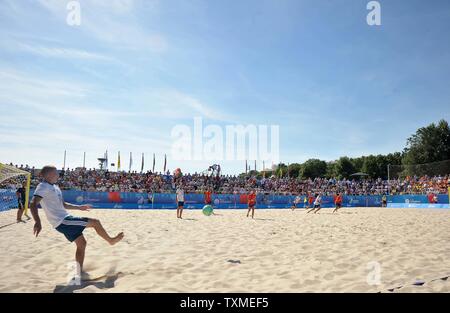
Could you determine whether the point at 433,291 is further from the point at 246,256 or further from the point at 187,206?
the point at 187,206

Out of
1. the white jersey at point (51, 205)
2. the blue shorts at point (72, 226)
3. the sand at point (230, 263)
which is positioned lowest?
the sand at point (230, 263)

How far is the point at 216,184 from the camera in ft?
117

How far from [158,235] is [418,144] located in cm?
6348

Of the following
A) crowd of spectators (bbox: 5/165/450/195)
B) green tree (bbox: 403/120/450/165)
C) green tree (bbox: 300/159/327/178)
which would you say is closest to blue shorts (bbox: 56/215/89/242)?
crowd of spectators (bbox: 5/165/450/195)

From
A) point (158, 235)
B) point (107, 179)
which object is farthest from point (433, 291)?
point (107, 179)

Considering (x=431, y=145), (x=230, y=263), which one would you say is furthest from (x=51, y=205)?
(x=431, y=145)

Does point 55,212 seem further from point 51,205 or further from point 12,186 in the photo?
point 12,186

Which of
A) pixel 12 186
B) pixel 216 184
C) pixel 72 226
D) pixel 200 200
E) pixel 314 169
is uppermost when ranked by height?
pixel 314 169

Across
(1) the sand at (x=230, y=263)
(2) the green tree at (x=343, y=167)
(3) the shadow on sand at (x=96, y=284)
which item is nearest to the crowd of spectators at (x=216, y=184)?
(1) the sand at (x=230, y=263)

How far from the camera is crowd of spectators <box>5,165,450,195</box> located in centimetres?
2938

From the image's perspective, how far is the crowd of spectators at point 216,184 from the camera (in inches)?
1156

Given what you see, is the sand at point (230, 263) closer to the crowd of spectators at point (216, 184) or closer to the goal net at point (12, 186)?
the goal net at point (12, 186)

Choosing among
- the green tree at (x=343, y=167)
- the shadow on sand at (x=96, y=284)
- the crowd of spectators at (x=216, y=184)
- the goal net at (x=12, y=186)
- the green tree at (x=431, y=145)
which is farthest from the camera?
the green tree at (x=343, y=167)

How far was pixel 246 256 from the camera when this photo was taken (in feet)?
20.2
